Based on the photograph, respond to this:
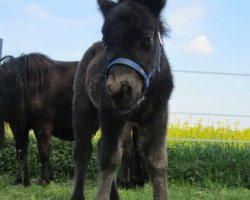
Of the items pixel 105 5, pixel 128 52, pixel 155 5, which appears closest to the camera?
pixel 128 52

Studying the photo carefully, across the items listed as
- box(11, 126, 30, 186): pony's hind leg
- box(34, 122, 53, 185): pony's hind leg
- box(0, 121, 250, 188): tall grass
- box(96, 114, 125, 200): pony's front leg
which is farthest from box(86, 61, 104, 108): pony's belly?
box(0, 121, 250, 188): tall grass

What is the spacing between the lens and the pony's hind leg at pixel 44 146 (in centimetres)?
735

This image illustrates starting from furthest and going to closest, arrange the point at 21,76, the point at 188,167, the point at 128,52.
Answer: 1. the point at 188,167
2. the point at 21,76
3. the point at 128,52

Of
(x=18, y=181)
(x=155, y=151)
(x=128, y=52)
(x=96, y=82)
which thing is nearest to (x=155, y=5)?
(x=128, y=52)

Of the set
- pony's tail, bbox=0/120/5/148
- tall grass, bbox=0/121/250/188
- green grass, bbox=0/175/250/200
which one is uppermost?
pony's tail, bbox=0/120/5/148

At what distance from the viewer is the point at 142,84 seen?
3.44 metres

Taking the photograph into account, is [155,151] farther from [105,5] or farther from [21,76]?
[21,76]

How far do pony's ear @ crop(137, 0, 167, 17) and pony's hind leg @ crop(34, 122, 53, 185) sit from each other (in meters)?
4.10

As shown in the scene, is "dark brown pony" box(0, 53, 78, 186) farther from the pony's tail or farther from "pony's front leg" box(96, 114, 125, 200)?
"pony's front leg" box(96, 114, 125, 200)

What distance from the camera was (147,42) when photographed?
341cm

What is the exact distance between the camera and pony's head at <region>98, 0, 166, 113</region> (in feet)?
10.7

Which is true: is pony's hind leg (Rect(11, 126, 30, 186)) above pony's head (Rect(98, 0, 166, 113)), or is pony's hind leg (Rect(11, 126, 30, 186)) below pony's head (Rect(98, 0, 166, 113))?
below

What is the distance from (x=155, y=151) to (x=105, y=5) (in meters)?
1.31

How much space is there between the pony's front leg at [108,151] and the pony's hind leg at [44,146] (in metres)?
3.47
